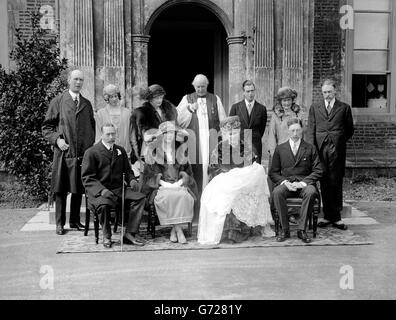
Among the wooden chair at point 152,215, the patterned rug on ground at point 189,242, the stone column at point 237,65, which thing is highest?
the stone column at point 237,65

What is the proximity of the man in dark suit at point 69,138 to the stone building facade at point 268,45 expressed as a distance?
272 cm

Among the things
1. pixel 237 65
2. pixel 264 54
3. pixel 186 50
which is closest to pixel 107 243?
pixel 237 65

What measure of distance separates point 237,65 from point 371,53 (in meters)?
3.17

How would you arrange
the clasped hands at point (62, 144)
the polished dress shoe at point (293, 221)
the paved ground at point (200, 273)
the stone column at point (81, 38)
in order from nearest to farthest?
the paved ground at point (200, 273)
the clasped hands at point (62, 144)
the polished dress shoe at point (293, 221)
the stone column at point (81, 38)

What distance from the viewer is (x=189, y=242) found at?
22.7 feet

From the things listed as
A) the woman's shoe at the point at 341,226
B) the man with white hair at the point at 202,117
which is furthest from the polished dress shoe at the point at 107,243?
the woman's shoe at the point at 341,226

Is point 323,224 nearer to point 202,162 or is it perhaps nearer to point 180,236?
point 202,162

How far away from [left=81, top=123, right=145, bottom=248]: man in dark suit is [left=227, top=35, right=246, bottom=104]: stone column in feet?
13.9

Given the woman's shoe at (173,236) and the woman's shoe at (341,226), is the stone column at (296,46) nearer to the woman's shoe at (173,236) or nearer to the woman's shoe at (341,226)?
the woman's shoe at (341,226)

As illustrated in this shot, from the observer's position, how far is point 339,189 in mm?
7883

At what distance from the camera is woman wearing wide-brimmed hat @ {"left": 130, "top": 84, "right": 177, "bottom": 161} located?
24.3ft

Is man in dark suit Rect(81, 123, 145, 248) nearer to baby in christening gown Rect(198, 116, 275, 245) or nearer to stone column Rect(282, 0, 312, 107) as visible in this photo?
baby in christening gown Rect(198, 116, 275, 245)

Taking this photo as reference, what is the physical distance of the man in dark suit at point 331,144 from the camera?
25.3ft

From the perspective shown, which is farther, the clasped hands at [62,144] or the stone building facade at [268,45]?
the stone building facade at [268,45]
